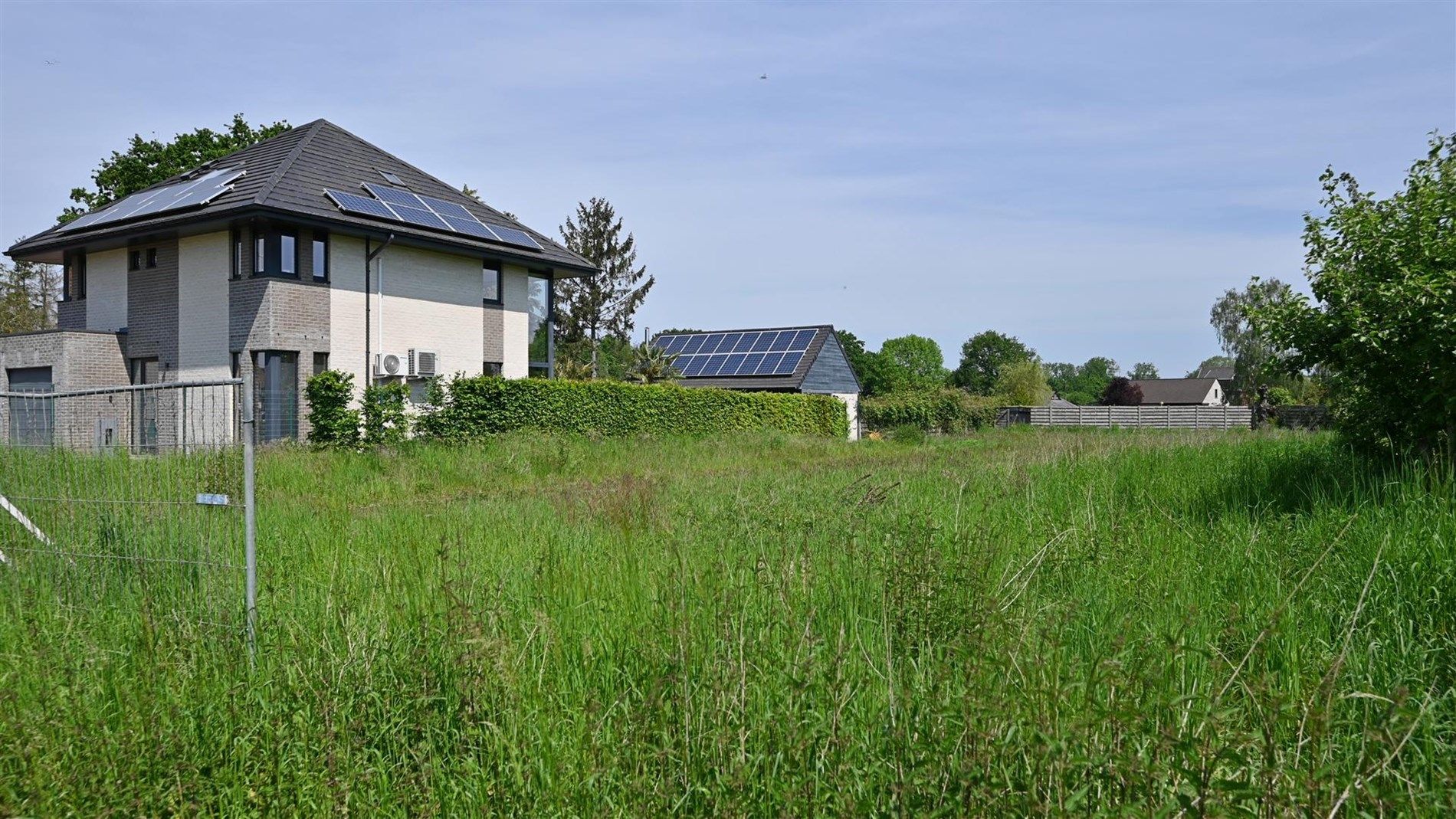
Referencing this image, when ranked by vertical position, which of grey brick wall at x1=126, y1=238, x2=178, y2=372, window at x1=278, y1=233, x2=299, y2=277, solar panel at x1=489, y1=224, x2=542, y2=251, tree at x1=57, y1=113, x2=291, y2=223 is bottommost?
grey brick wall at x1=126, y1=238, x2=178, y2=372

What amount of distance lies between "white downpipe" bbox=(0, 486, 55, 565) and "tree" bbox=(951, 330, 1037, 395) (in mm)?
103644

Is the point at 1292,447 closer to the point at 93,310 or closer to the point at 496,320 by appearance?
the point at 496,320

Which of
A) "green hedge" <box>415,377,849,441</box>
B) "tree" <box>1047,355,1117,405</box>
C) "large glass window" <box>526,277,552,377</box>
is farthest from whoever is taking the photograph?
"tree" <box>1047,355,1117,405</box>

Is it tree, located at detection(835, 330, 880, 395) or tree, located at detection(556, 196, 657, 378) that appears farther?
tree, located at detection(835, 330, 880, 395)

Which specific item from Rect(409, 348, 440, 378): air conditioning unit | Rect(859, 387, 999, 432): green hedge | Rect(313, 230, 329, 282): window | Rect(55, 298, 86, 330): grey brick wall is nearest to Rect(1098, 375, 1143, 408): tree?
Rect(859, 387, 999, 432): green hedge

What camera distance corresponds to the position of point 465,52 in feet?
34.8

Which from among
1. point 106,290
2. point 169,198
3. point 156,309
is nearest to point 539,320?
point 106,290

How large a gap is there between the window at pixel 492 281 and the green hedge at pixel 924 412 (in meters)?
18.9

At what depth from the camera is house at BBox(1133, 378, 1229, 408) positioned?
3588 inches

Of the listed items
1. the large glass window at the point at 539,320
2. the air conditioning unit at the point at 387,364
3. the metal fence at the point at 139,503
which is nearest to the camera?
the metal fence at the point at 139,503

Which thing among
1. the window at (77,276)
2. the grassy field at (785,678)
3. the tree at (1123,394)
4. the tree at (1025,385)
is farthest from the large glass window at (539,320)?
the tree at (1123,394)

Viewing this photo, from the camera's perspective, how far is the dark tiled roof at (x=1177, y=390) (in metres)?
91.1

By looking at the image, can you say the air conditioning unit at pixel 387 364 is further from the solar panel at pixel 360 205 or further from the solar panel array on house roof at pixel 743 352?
the solar panel array on house roof at pixel 743 352

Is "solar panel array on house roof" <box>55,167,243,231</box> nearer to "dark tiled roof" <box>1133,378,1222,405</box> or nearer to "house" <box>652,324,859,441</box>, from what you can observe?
"house" <box>652,324,859,441</box>
